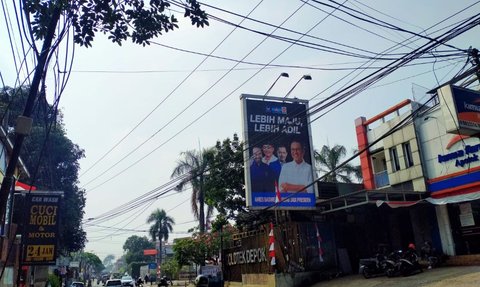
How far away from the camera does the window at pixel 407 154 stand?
22155mm

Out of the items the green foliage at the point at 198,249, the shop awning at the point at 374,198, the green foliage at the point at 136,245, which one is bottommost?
the green foliage at the point at 198,249

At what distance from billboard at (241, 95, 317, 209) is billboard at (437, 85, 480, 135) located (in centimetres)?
810

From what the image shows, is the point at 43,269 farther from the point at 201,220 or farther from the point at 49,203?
the point at 49,203

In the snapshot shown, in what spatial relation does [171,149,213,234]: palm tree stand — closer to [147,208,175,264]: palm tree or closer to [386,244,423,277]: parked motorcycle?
[386,244,423,277]: parked motorcycle

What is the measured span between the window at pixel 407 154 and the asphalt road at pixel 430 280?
6.13 meters

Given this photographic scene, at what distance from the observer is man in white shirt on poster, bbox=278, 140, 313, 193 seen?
22.0 m

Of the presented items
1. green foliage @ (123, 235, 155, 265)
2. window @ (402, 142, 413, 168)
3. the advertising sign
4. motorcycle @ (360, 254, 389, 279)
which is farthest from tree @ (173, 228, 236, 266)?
green foliage @ (123, 235, 155, 265)

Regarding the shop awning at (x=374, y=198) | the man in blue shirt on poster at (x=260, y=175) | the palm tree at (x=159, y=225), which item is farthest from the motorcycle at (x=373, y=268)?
the palm tree at (x=159, y=225)

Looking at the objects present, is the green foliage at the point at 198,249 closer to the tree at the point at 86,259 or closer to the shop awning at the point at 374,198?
the shop awning at the point at 374,198

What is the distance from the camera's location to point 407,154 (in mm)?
22484

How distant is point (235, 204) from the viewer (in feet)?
93.5

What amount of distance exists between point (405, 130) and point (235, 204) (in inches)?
472

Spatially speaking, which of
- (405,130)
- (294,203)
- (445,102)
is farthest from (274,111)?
(445,102)

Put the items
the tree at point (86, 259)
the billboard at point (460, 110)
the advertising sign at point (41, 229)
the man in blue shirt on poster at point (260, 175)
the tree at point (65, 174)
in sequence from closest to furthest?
the billboard at point (460, 110), the advertising sign at point (41, 229), the man in blue shirt on poster at point (260, 175), the tree at point (65, 174), the tree at point (86, 259)
